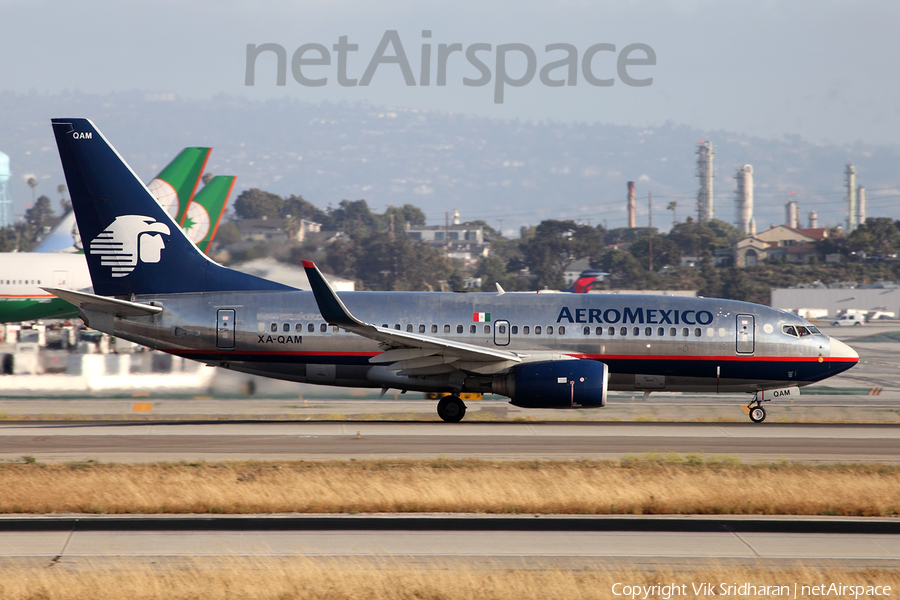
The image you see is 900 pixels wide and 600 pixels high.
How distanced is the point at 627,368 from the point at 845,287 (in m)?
96.2

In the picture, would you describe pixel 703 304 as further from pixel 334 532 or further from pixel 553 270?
pixel 553 270

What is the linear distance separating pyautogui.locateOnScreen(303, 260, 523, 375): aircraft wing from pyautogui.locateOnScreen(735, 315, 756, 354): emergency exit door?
24.4ft

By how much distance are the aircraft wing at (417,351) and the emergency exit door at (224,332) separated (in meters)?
4.21

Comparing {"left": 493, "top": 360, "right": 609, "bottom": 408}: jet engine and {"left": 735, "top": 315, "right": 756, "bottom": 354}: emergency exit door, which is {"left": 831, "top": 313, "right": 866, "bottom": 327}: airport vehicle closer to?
{"left": 735, "top": 315, "right": 756, "bottom": 354}: emergency exit door

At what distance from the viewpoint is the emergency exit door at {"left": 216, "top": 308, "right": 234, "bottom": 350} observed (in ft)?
91.7

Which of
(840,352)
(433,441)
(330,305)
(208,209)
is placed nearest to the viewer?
(433,441)

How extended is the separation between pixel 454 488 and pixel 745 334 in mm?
14929

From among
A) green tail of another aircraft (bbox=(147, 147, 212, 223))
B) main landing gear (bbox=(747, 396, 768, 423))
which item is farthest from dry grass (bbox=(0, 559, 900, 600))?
green tail of another aircraft (bbox=(147, 147, 212, 223))

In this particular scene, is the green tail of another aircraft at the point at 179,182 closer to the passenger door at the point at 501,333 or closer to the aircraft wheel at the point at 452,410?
the aircraft wheel at the point at 452,410

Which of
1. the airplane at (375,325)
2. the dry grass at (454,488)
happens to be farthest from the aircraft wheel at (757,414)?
the dry grass at (454,488)

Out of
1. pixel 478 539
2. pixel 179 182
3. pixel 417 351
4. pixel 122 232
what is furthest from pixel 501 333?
pixel 179 182

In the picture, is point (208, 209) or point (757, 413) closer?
point (757, 413)

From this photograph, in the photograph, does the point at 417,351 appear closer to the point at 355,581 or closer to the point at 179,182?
the point at 355,581

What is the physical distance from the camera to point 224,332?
91.7 ft
